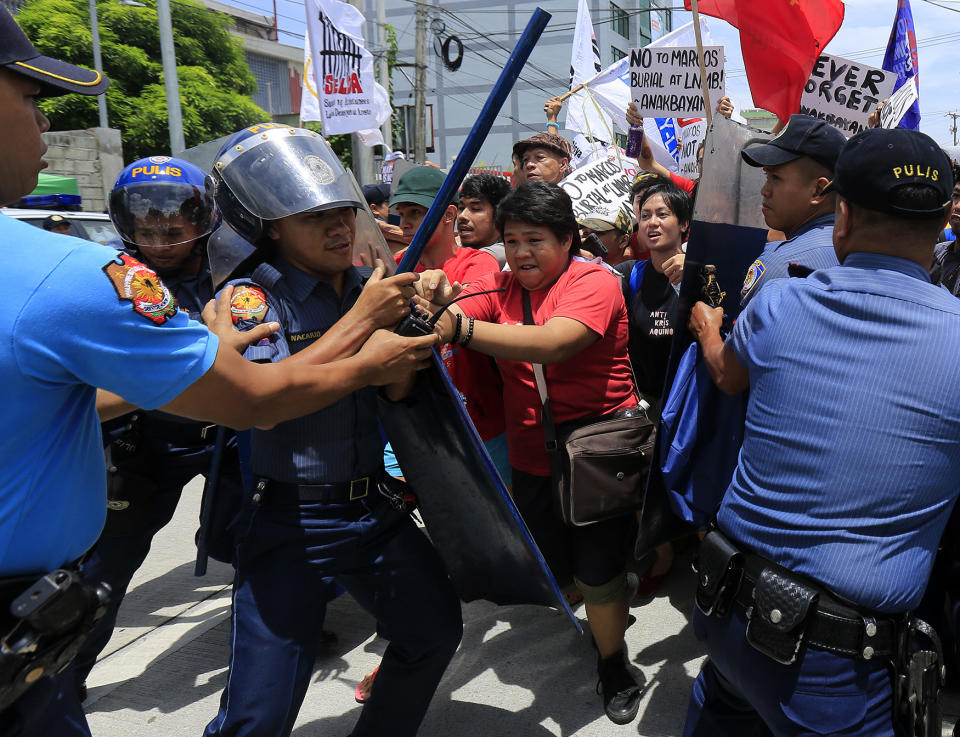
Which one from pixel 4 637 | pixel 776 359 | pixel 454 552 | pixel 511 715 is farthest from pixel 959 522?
pixel 4 637

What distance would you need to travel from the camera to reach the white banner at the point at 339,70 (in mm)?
7621

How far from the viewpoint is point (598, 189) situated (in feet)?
15.4

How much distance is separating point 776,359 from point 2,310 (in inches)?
60.3

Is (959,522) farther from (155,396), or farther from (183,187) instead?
(183,187)

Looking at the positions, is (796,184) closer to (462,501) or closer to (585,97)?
(462,501)

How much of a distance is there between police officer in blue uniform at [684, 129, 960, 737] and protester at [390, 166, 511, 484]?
1449 millimetres

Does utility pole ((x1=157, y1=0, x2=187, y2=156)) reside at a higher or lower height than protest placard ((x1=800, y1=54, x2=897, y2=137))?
higher

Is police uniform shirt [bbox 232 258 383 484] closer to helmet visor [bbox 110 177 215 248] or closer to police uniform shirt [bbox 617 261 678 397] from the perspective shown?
helmet visor [bbox 110 177 215 248]

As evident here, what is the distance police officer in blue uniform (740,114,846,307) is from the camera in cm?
251

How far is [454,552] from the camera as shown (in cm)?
251

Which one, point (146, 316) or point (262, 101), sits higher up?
point (262, 101)

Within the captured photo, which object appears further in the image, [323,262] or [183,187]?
[183,187]

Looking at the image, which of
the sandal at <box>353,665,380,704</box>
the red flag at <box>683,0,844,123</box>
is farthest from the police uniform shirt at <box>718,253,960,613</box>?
the red flag at <box>683,0,844,123</box>

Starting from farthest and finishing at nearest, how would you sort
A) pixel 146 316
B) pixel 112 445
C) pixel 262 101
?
pixel 262 101
pixel 112 445
pixel 146 316
